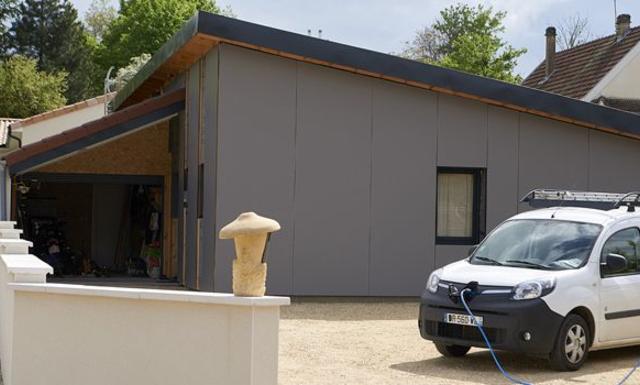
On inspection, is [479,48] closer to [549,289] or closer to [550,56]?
[550,56]

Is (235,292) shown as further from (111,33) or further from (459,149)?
(111,33)

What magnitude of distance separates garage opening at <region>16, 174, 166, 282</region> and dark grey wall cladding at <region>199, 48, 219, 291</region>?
395 centimetres

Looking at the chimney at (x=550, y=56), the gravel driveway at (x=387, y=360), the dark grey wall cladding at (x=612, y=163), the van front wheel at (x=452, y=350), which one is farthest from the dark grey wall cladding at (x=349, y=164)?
the chimney at (x=550, y=56)

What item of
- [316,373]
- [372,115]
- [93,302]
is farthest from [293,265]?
[93,302]

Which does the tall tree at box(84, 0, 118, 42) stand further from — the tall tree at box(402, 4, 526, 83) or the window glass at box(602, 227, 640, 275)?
the window glass at box(602, 227, 640, 275)

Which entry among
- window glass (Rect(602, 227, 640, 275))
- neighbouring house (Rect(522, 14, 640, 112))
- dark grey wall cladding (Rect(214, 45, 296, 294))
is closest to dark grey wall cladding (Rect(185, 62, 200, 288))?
dark grey wall cladding (Rect(214, 45, 296, 294))

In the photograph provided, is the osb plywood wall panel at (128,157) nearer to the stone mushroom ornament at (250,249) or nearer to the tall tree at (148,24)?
the stone mushroom ornament at (250,249)

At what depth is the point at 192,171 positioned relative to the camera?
62.5 ft

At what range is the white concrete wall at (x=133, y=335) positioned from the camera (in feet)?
25.2

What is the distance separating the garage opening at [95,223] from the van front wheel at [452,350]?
36.6 feet

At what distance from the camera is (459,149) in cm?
1736

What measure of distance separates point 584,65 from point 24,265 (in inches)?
1074

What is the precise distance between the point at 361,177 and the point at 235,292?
947 cm

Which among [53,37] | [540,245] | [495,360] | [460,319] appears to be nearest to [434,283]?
[460,319]
